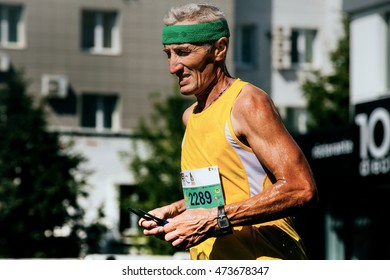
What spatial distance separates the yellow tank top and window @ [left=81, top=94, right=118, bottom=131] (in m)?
36.0

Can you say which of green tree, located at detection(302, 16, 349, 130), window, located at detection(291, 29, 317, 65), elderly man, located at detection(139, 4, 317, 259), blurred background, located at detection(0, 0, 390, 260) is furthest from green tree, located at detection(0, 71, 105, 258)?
window, located at detection(291, 29, 317, 65)

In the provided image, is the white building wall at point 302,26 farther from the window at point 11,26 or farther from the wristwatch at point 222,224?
the wristwatch at point 222,224

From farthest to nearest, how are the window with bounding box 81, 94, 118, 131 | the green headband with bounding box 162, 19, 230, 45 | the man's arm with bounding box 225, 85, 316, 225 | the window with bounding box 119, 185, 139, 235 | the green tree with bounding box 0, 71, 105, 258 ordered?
the window with bounding box 81, 94, 118, 131 < the window with bounding box 119, 185, 139, 235 < the green tree with bounding box 0, 71, 105, 258 < the green headband with bounding box 162, 19, 230, 45 < the man's arm with bounding box 225, 85, 316, 225

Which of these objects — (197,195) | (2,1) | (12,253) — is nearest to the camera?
(197,195)

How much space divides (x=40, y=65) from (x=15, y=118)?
16.1 m

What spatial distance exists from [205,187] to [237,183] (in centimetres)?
13

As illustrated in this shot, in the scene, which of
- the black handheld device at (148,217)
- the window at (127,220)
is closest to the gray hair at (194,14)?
the black handheld device at (148,217)

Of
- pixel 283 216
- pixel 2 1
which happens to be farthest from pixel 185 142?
pixel 2 1

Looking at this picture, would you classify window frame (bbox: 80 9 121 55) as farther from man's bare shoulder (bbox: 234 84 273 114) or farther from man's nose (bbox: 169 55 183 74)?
man's bare shoulder (bbox: 234 84 273 114)

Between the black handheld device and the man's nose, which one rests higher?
the man's nose

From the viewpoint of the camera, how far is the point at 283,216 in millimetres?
5254

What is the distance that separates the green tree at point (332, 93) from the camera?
128ft

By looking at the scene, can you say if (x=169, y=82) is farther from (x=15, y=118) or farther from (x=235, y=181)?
(x=235, y=181)

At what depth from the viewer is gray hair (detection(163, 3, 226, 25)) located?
Answer: 5.48 m
